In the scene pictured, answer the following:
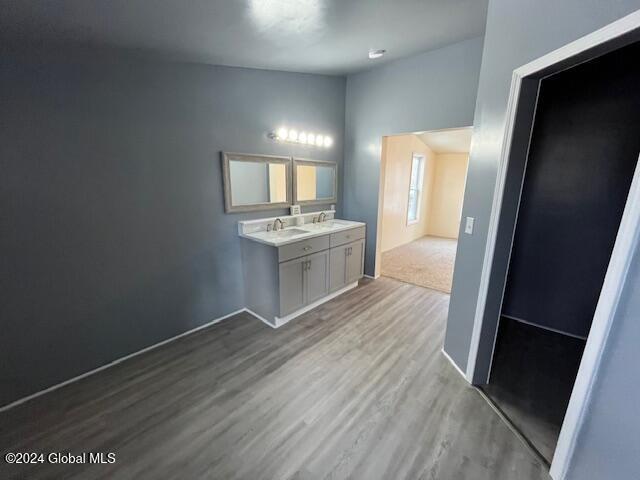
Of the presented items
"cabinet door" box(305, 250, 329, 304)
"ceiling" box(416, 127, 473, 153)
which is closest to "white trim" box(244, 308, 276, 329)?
"cabinet door" box(305, 250, 329, 304)

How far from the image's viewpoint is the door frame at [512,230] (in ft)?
3.23

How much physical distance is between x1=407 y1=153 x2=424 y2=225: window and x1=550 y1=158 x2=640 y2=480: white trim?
4939 mm

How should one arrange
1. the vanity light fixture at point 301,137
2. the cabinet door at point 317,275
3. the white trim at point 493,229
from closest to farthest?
1. the white trim at point 493,229
2. the cabinet door at point 317,275
3. the vanity light fixture at point 301,137

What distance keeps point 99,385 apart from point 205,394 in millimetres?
800

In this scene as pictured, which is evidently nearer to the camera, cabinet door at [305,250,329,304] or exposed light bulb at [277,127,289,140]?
cabinet door at [305,250,329,304]

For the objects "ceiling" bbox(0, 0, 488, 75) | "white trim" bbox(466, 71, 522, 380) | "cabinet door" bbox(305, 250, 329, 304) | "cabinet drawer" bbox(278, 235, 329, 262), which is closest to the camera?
"ceiling" bbox(0, 0, 488, 75)

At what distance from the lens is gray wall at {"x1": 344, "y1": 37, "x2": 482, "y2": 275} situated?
2.71 meters

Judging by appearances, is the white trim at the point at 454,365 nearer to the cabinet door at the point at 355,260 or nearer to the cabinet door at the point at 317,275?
the cabinet door at the point at 317,275

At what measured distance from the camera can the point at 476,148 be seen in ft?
6.03

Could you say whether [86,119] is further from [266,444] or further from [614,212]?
[614,212]

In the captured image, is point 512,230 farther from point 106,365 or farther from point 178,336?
point 106,365

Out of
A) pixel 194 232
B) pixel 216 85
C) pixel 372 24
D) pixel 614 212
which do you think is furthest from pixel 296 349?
pixel 614 212

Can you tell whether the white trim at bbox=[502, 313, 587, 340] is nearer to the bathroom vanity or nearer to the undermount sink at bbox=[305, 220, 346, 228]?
the bathroom vanity

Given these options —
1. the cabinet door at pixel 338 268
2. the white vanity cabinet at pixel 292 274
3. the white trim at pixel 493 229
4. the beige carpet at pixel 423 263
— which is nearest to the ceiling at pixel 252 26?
the white trim at pixel 493 229
